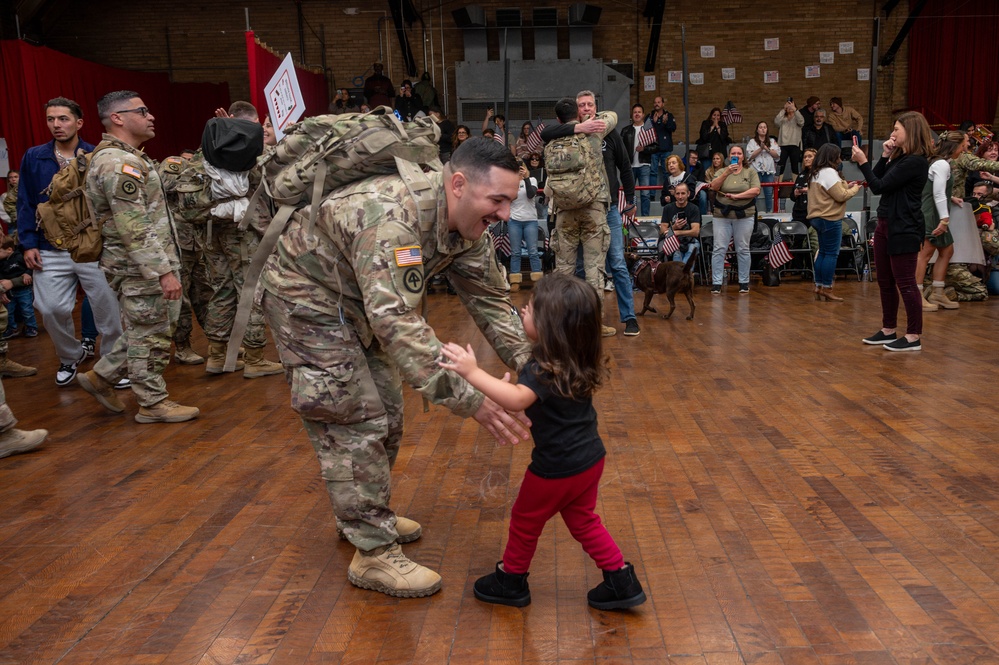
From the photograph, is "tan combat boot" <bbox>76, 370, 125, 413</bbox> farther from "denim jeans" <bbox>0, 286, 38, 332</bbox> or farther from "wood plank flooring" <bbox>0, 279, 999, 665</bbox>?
"denim jeans" <bbox>0, 286, 38, 332</bbox>

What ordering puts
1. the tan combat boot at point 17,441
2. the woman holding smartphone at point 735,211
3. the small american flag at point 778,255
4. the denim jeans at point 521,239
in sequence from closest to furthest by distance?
1. the tan combat boot at point 17,441
2. the woman holding smartphone at point 735,211
3. the small american flag at point 778,255
4. the denim jeans at point 521,239

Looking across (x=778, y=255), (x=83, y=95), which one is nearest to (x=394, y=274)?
(x=778, y=255)

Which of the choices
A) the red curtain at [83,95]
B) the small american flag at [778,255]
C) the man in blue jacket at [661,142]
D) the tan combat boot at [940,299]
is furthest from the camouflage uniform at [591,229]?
the red curtain at [83,95]

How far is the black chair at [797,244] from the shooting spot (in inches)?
398

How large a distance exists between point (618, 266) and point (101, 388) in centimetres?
383

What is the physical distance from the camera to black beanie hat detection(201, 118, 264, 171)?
16.8ft

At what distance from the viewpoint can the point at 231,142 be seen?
202 inches

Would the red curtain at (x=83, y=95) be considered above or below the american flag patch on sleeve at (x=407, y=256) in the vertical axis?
above

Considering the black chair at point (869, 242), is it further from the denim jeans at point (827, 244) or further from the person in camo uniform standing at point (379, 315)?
the person in camo uniform standing at point (379, 315)

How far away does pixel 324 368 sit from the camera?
8.21ft

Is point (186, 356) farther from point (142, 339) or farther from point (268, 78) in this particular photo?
point (268, 78)

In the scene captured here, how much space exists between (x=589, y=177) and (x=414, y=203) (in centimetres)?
388

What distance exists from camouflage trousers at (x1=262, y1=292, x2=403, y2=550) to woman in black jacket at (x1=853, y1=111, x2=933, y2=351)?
3.98 metres

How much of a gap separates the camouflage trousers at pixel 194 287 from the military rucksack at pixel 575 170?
2550mm
